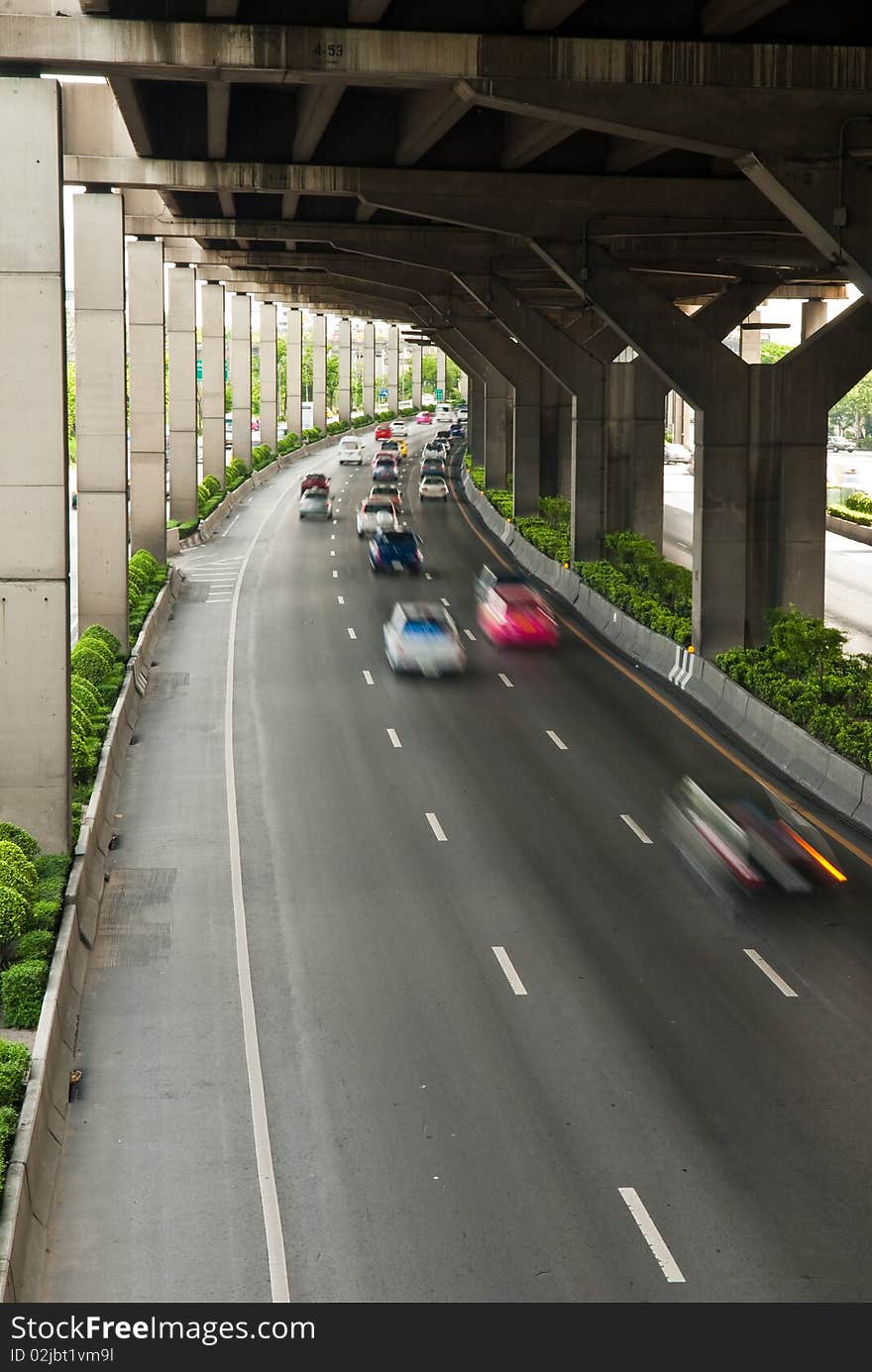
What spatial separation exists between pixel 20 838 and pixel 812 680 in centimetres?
1669

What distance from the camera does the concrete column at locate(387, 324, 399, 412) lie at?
607 feet

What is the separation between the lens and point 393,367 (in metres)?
188

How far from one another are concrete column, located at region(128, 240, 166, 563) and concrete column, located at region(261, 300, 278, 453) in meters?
66.0

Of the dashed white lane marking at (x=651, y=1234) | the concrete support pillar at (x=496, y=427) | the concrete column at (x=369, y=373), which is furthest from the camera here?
the concrete column at (x=369, y=373)

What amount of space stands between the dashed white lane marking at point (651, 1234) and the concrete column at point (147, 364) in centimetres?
4229

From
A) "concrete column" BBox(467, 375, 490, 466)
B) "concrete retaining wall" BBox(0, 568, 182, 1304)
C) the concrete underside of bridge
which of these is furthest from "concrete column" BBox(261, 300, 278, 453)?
"concrete retaining wall" BBox(0, 568, 182, 1304)

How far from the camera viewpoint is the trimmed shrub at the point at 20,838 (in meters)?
23.2

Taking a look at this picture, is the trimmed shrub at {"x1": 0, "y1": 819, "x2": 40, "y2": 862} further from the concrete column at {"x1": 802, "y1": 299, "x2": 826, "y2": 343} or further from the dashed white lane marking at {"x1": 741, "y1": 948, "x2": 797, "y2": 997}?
the concrete column at {"x1": 802, "y1": 299, "x2": 826, "y2": 343}

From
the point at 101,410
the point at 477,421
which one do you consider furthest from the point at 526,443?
the point at 477,421

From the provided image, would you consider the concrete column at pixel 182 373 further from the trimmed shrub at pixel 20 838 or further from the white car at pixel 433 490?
the trimmed shrub at pixel 20 838

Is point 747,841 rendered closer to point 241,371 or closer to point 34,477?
point 34,477

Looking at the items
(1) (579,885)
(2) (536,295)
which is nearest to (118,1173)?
(1) (579,885)

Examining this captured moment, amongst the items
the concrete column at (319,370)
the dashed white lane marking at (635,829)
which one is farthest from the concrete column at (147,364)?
the concrete column at (319,370)

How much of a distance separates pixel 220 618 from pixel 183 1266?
124 feet
